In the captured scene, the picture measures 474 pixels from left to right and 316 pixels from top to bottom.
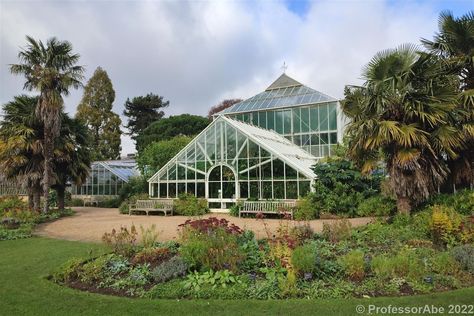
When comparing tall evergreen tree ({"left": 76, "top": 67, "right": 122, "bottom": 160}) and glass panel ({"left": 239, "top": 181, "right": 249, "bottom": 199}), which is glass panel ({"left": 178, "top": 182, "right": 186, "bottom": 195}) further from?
tall evergreen tree ({"left": 76, "top": 67, "right": 122, "bottom": 160})

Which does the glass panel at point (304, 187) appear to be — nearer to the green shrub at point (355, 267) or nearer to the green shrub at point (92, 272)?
the green shrub at point (355, 267)

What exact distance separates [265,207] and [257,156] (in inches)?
117

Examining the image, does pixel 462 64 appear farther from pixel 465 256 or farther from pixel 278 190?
pixel 278 190

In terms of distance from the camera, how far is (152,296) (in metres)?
5.59

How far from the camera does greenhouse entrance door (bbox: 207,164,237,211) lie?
64.1 ft

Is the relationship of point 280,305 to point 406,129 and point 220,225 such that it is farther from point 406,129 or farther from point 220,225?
point 406,129

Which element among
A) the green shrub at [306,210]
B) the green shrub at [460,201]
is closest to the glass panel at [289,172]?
the green shrub at [306,210]

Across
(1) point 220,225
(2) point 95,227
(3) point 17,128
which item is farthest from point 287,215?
(3) point 17,128

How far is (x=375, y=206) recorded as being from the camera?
14758mm

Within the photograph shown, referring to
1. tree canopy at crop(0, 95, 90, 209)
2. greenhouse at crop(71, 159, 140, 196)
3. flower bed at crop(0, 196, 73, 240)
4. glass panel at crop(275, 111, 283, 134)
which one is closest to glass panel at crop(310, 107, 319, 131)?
glass panel at crop(275, 111, 283, 134)

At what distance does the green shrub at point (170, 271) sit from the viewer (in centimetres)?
610

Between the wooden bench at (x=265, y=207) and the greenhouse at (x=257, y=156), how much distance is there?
0.98 metres

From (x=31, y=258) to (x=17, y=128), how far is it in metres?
12.2

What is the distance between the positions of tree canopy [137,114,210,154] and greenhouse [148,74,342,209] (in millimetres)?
14145
